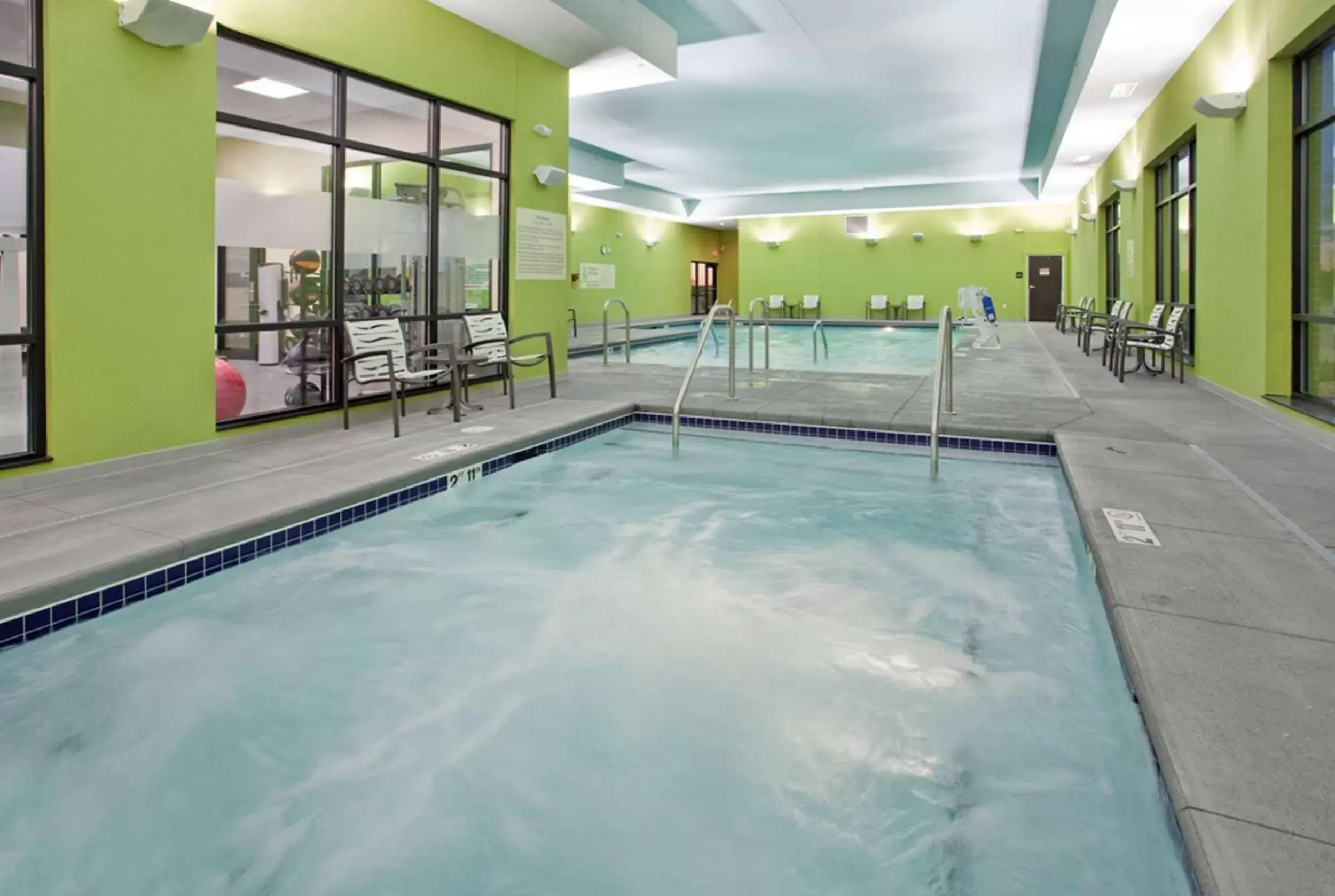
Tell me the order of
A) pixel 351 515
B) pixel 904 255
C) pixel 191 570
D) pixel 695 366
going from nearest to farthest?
pixel 191 570, pixel 351 515, pixel 695 366, pixel 904 255

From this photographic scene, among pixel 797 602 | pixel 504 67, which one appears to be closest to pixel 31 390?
pixel 797 602

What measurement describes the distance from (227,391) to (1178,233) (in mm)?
8624

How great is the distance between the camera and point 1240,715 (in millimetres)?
1767

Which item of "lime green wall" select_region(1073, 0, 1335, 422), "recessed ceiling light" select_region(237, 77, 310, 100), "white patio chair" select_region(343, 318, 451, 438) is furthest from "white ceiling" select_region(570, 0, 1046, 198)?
"white patio chair" select_region(343, 318, 451, 438)

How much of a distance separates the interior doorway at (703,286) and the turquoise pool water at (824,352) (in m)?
6.26

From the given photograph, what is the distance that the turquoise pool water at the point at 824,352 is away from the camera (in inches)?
377

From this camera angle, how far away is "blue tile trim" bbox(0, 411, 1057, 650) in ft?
8.63

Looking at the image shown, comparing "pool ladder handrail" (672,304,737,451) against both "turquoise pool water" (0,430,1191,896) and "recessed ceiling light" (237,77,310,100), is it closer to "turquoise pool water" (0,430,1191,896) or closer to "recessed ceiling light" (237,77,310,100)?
"turquoise pool water" (0,430,1191,896)

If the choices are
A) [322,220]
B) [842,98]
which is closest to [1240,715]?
[322,220]

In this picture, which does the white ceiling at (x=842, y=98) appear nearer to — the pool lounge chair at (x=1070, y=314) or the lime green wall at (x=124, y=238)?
the pool lounge chair at (x=1070, y=314)

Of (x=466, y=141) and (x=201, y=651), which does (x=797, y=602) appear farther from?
(x=466, y=141)

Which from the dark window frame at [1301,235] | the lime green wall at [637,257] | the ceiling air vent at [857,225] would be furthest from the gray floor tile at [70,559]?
the ceiling air vent at [857,225]

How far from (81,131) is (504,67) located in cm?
354

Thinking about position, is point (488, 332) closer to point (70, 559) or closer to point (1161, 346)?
point (70, 559)
